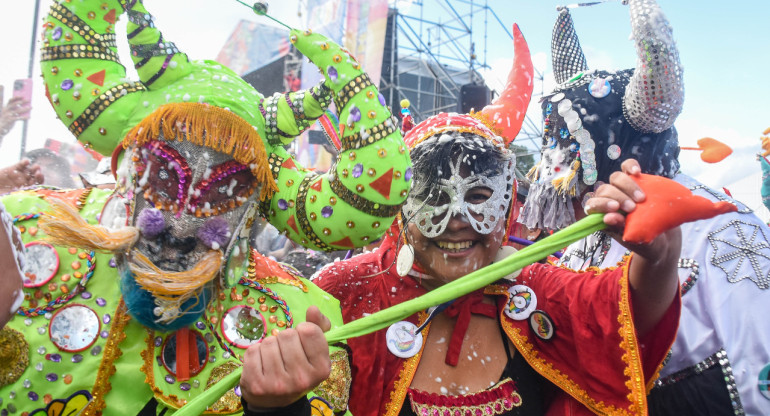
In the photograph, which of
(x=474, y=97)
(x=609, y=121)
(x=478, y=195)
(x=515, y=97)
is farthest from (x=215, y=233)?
(x=474, y=97)

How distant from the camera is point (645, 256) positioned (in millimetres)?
1625

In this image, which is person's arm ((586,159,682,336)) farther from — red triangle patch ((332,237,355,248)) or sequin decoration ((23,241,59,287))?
sequin decoration ((23,241,59,287))

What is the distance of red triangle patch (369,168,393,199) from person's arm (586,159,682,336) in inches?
22.2

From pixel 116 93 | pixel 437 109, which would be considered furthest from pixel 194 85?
pixel 437 109

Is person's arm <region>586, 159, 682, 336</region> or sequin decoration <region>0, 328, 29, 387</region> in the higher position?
person's arm <region>586, 159, 682, 336</region>

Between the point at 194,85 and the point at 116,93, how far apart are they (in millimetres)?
225

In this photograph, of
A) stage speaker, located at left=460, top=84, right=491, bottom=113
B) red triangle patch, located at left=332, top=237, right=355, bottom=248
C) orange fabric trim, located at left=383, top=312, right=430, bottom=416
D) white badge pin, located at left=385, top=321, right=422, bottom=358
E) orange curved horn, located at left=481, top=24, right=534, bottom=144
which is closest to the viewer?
red triangle patch, located at left=332, top=237, right=355, bottom=248

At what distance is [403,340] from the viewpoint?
7.09ft

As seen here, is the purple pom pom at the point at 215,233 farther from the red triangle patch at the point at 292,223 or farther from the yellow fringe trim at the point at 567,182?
the yellow fringe trim at the point at 567,182

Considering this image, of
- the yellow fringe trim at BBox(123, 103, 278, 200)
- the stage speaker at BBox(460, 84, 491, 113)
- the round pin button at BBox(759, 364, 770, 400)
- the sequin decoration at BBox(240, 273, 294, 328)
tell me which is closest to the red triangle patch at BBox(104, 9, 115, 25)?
the yellow fringe trim at BBox(123, 103, 278, 200)

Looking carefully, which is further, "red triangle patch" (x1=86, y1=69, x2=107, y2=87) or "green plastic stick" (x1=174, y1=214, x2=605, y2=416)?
"red triangle patch" (x1=86, y1=69, x2=107, y2=87)

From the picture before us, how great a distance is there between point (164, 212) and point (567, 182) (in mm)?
2030

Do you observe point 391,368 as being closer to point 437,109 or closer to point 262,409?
point 262,409

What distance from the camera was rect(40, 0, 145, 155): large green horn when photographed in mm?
1622
